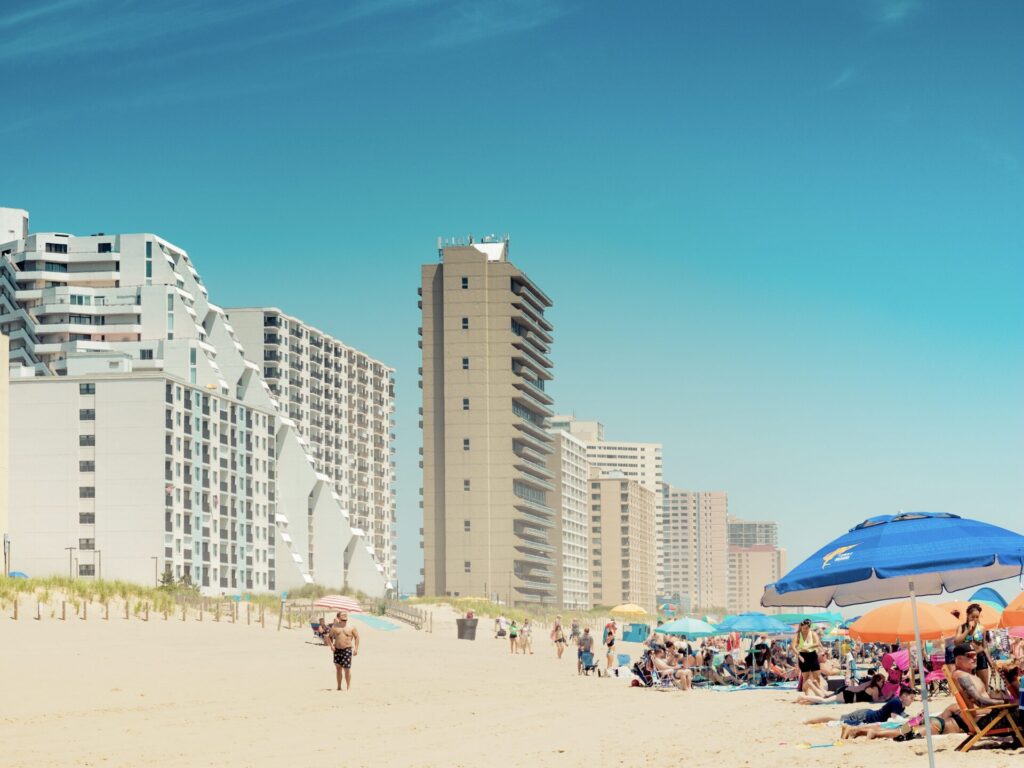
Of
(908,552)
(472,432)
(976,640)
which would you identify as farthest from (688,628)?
(472,432)

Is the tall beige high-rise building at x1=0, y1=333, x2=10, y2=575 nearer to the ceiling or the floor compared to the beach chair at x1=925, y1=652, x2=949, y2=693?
nearer to the ceiling

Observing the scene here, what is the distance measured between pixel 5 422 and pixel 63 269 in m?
31.5

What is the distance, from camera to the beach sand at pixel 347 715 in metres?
16.3

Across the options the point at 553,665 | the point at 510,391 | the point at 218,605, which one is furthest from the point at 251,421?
the point at 553,665

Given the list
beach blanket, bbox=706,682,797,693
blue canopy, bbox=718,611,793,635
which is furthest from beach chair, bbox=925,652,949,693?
blue canopy, bbox=718,611,793,635

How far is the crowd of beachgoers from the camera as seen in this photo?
14812mm

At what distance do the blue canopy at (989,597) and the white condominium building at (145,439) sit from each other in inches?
2555

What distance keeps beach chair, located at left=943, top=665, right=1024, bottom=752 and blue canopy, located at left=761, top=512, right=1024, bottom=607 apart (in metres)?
1.37

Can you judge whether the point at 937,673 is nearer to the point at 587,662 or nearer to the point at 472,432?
the point at 587,662

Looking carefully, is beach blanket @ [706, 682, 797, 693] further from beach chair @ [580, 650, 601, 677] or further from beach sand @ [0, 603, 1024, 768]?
beach chair @ [580, 650, 601, 677]

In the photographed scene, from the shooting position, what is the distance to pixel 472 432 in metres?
132

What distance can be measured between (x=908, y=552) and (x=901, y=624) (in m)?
9.73

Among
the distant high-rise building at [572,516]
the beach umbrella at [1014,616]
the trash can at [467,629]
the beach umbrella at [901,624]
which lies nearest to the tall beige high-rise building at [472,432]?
the distant high-rise building at [572,516]

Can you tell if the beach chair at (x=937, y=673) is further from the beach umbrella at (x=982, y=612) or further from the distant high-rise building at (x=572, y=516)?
the distant high-rise building at (x=572, y=516)
